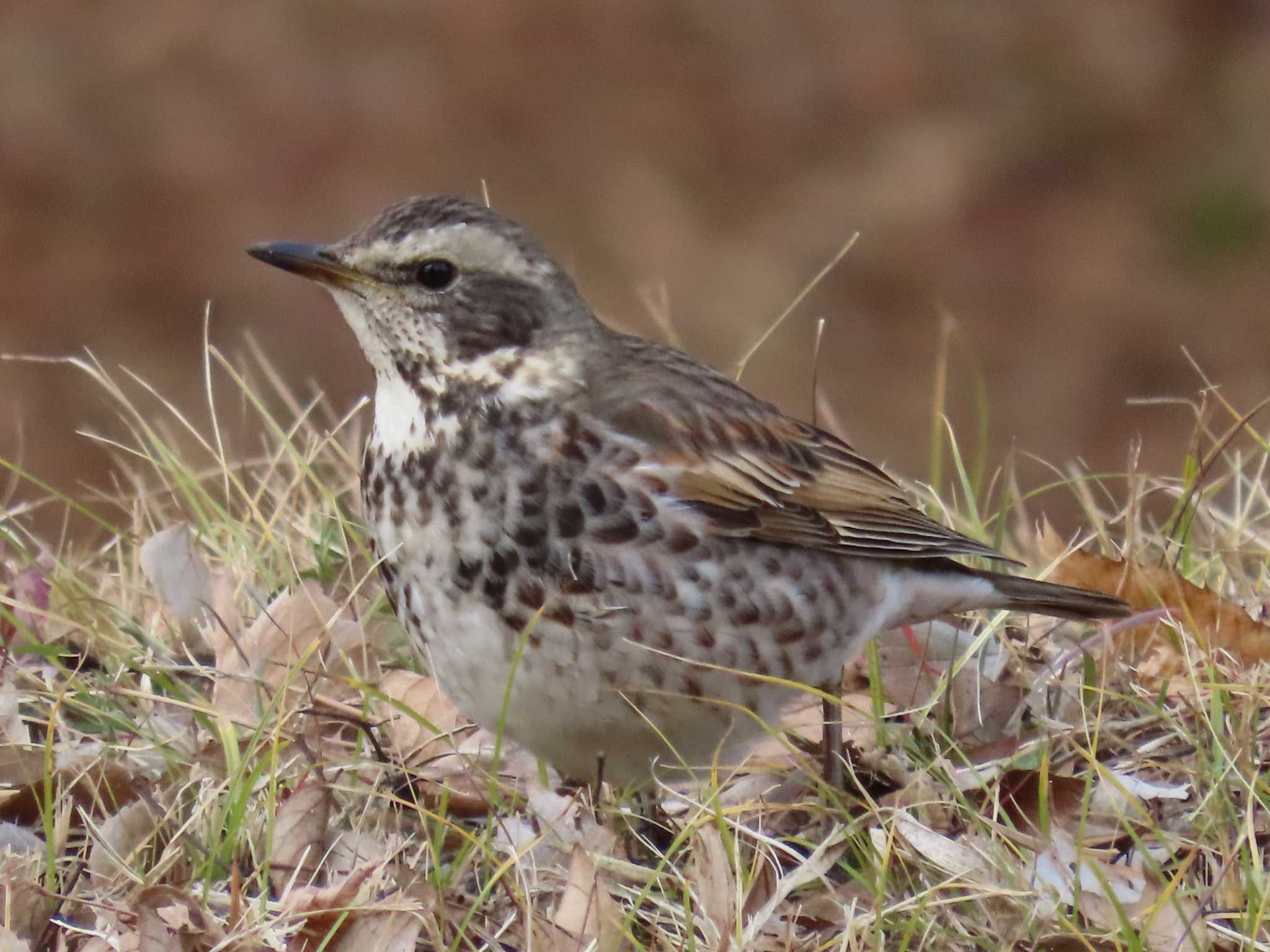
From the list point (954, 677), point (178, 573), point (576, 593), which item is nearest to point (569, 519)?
point (576, 593)

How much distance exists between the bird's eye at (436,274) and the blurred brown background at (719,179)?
7.98m


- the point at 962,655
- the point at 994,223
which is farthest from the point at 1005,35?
the point at 962,655

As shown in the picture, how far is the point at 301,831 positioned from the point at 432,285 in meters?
1.27

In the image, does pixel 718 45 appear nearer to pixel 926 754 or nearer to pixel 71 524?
pixel 71 524

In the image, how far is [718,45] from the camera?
16.1 m

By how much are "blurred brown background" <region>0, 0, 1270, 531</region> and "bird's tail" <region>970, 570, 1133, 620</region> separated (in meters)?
7.45

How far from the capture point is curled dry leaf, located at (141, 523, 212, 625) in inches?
212

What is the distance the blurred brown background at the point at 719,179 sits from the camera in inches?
531

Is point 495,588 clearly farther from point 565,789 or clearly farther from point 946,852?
point 946,852

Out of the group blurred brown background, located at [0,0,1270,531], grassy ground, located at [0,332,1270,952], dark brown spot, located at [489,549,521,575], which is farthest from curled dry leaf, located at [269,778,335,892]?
blurred brown background, located at [0,0,1270,531]

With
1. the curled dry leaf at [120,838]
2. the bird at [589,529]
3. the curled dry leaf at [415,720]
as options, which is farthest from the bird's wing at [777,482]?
the curled dry leaf at [120,838]

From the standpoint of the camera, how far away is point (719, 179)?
49.7ft

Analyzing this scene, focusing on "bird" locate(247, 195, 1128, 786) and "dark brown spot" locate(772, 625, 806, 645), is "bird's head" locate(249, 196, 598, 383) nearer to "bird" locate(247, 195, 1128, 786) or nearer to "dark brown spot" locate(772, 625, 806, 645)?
"bird" locate(247, 195, 1128, 786)

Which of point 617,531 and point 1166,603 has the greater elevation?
point 617,531
